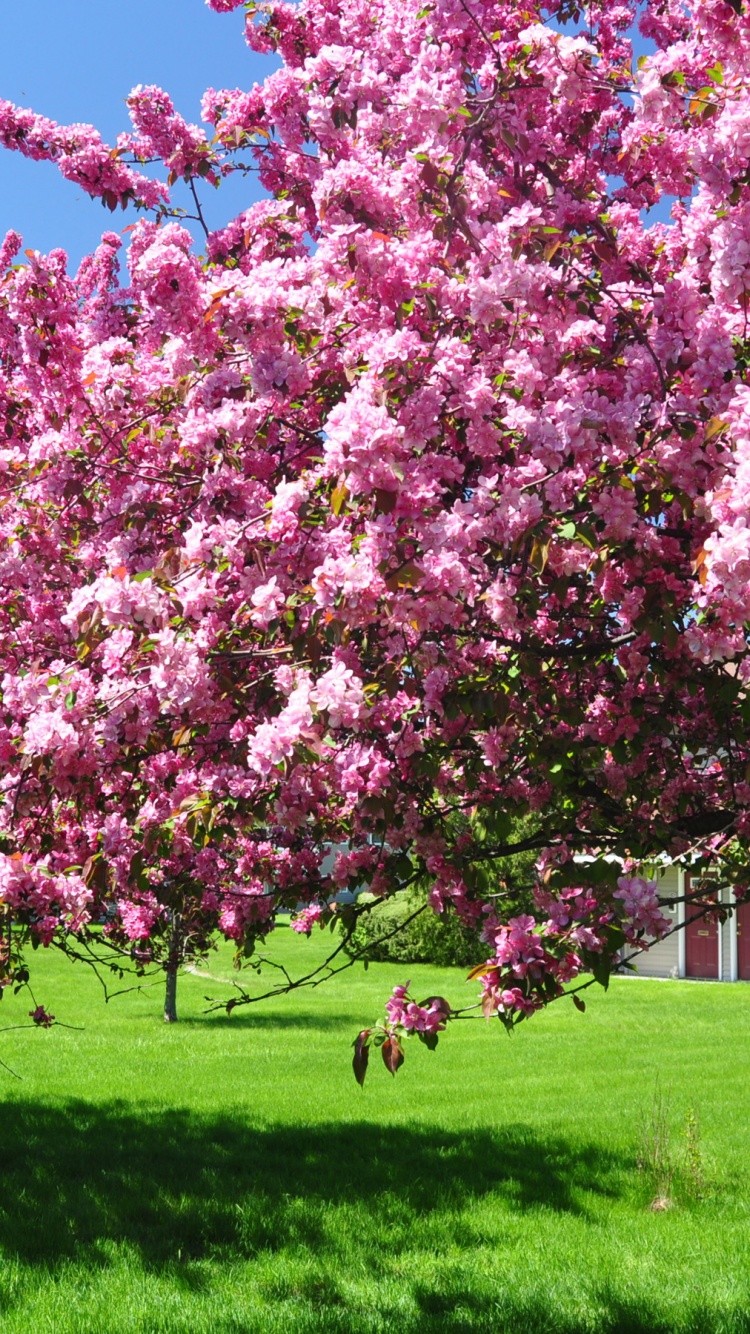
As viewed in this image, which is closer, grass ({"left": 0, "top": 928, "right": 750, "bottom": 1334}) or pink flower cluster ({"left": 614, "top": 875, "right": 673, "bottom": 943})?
pink flower cluster ({"left": 614, "top": 875, "right": 673, "bottom": 943})

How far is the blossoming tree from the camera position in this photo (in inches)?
134

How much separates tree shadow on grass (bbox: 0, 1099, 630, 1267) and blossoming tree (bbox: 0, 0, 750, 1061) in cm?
285

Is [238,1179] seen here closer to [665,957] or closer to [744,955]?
[744,955]

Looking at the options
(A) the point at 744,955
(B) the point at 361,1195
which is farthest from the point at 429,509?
(A) the point at 744,955

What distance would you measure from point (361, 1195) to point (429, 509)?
6535 mm

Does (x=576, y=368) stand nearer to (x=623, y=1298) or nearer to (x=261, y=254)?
(x=261, y=254)

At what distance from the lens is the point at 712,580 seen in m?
2.73

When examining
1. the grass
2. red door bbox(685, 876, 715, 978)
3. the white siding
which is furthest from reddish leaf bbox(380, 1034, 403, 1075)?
the white siding

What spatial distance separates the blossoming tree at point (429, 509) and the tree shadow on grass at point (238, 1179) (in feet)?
9.35

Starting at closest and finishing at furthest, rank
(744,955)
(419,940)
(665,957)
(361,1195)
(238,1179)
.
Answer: (361,1195) < (238,1179) < (744,955) < (419,940) < (665,957)

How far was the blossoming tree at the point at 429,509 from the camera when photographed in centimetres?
340

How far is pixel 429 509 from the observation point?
3484 mm

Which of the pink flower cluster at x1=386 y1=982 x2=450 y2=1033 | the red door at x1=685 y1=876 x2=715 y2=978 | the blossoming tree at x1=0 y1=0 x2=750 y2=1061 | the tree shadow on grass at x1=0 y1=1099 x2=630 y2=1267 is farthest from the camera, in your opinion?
the red door at x1=685 y1=876 x2=715 y2=978

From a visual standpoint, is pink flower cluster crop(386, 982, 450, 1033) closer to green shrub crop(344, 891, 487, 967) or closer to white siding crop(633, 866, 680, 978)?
green shrub crop(344, 891, 487, 967)
